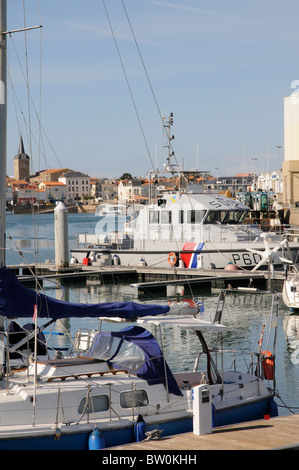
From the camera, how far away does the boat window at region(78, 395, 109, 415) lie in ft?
38.9

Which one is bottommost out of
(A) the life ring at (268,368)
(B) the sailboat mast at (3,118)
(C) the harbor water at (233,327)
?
(C) the harbor water at (233,327)

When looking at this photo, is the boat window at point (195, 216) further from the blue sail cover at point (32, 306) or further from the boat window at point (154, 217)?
the blue sail cover at point (32, 306)

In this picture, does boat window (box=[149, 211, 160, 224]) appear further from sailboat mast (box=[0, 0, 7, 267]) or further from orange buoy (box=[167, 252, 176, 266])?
sailboat mast (box=[0, 0, 7, 267])

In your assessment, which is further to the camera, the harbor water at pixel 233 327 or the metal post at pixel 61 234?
the metal post at pixel 61 234

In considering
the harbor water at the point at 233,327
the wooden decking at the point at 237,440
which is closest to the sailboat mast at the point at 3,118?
the harbor water at the point at 233,327

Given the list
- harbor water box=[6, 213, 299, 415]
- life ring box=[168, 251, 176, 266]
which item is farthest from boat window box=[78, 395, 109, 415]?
life ring box=[168, 251, 176, 266]

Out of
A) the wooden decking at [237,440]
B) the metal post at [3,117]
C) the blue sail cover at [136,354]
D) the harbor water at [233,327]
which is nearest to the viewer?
the wooden decking at [237,440]

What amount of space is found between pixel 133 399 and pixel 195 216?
2409 cm

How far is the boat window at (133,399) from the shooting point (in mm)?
12227

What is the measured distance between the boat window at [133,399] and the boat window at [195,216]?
77.8ft

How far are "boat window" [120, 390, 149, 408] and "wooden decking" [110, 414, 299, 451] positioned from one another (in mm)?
1135

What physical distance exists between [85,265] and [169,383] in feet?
85.6

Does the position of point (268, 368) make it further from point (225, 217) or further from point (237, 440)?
point (225, 217)
